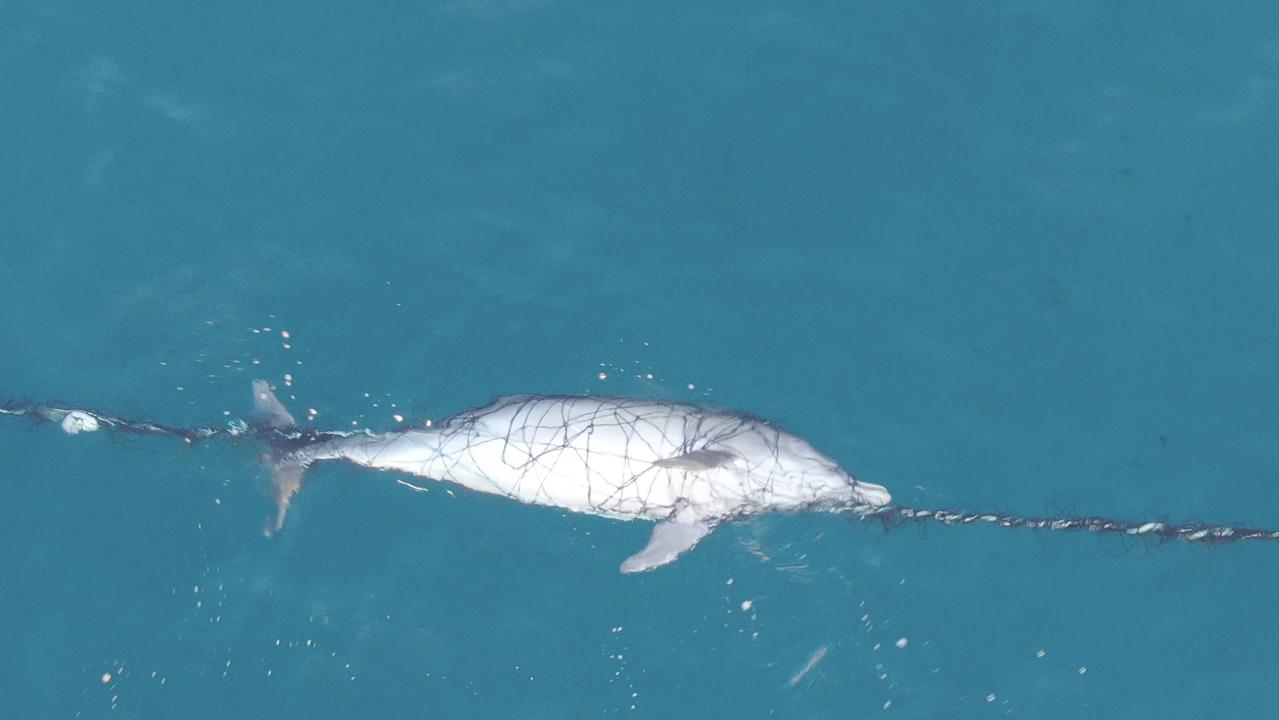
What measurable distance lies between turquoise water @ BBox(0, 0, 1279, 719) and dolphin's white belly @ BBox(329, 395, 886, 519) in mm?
421

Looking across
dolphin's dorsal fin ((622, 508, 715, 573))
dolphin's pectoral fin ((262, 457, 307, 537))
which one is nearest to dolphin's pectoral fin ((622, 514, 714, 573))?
dolphin's dorsal fin ((622, 508, 715, 573))

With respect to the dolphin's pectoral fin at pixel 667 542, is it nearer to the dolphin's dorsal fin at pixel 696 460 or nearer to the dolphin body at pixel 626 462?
the dolphin body at pixel 626 462

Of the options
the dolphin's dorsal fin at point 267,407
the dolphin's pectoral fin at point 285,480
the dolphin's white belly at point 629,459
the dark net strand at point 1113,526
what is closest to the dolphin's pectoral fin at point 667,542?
the dolphin's white belly at point 629,459

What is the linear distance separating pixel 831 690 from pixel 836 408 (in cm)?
368

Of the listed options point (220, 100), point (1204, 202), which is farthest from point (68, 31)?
point (1204, 202)

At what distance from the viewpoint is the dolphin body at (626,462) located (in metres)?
14.8

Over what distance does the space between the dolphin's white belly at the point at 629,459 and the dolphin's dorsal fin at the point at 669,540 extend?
0.13 meters

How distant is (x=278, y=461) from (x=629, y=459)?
182 inches

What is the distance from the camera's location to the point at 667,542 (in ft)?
47.9

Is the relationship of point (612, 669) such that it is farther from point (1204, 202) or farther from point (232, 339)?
point (1204, 202)

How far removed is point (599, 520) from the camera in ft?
49.9

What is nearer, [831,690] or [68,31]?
[831,690]

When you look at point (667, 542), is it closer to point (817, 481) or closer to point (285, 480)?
point (817, 481)

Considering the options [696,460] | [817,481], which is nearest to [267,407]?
[696,460]
